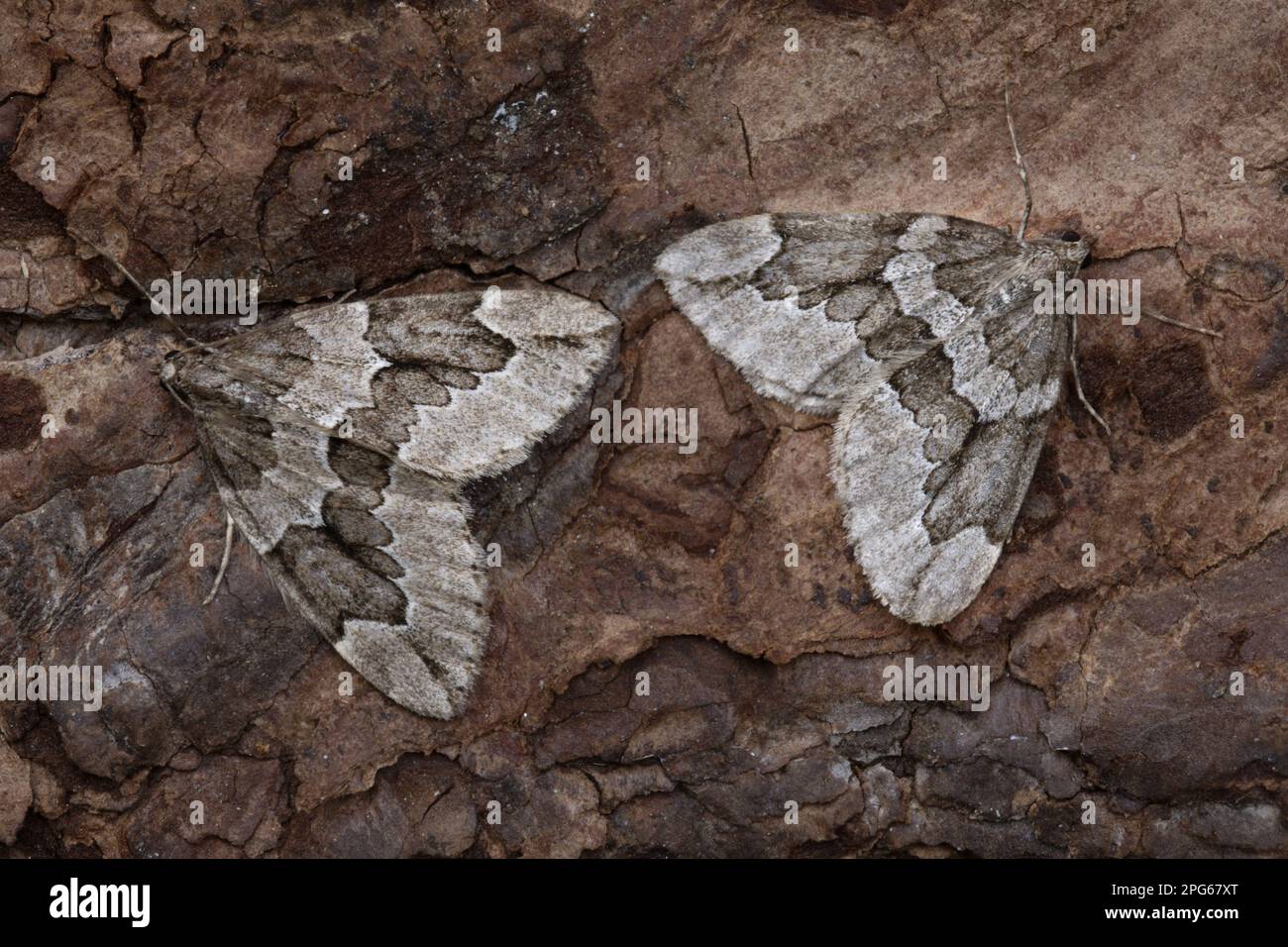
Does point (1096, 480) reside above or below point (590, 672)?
above

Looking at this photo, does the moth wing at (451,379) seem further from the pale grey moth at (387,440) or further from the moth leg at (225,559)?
the moth leg at (225,559)

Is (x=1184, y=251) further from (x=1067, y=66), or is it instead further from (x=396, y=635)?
(x=396, y=635)

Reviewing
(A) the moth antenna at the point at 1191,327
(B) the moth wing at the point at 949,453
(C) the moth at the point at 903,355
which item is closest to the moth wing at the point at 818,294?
(C) the moth at the point at 903,355

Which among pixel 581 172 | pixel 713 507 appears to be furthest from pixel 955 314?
pixel 581 172

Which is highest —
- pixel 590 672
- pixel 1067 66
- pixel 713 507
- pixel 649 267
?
pixel 1067 66

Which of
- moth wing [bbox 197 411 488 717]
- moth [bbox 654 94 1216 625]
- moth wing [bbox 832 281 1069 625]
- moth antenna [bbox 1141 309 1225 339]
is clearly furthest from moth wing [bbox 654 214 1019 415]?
moth wing [bbox 197 411 488 717]

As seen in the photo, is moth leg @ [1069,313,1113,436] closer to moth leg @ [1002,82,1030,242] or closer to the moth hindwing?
the moth hindwing
